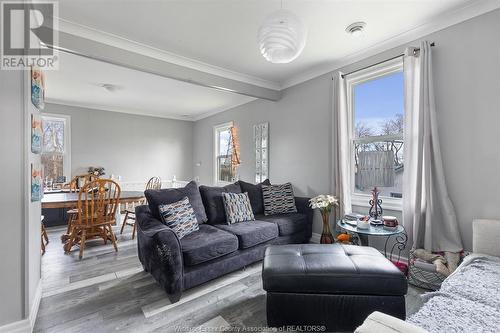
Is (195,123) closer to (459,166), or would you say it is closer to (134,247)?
(134,247)

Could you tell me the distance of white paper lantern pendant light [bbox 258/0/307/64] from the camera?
1.54 meters

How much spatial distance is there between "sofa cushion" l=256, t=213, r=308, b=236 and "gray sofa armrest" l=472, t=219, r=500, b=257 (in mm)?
1711

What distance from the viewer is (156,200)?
254cm

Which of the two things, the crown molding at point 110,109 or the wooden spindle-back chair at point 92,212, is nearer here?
the wooden spindle-back chair at point 92,212

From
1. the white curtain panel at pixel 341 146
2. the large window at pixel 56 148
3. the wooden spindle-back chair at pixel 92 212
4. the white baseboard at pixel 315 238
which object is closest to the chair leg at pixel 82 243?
the wooden spindle-back chair at pixel 92 212

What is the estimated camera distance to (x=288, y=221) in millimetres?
3047

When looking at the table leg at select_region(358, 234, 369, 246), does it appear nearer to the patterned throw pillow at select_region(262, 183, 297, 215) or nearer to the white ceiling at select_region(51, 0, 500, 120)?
the patterned throw pillow at select_region(262, 183, 297, 215)

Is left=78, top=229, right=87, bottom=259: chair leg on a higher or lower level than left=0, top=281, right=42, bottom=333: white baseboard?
higher

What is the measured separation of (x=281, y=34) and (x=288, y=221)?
2.20m

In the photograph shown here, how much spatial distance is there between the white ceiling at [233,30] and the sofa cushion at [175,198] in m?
1.64

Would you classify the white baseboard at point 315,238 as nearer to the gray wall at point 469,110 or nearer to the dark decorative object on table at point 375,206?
the dark decorative object on table at point 375,206

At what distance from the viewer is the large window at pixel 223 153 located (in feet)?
18.0

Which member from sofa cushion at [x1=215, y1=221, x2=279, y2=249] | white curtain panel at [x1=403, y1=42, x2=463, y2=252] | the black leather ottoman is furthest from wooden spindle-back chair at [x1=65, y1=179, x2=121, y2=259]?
white curtain panel at [x1=403, y1=42, x2=463, y2=252]

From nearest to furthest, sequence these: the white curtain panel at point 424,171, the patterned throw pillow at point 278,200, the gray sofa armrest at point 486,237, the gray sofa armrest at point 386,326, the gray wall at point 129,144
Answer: the gray sofa armrest at point 386,326
the gray sofa armrest at point 486,237
the white curtain panel at point 424,171
the patterned throw pillow at point 278,200
the gray wall at point 129,144
